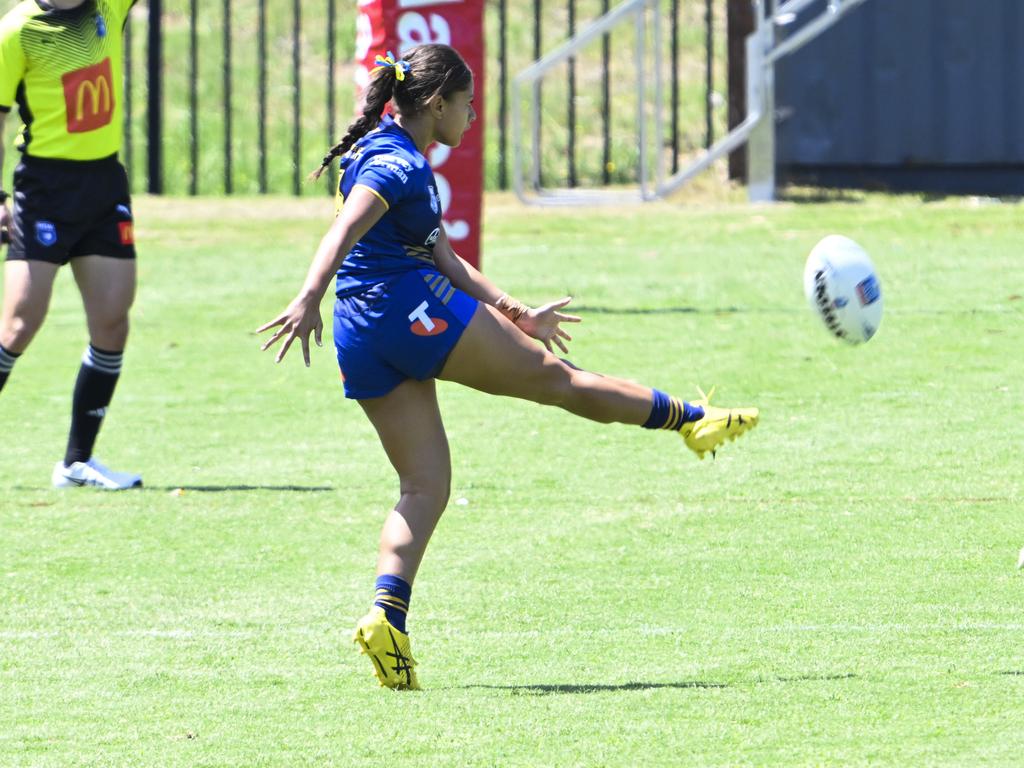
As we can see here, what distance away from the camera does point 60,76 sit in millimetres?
7996

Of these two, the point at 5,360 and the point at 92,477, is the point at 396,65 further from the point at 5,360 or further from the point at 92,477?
the point at 92,477

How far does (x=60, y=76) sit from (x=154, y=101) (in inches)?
446

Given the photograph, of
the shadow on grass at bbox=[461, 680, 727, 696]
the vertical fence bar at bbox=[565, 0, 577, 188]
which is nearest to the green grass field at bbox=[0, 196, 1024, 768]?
the shadow on grass at bbox=[461, 680, 727, 696]

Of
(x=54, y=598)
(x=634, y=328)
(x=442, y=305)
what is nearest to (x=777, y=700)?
(x=442, y=305)

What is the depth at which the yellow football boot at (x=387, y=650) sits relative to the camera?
5145 mm

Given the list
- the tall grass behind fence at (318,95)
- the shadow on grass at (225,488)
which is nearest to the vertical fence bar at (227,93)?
the tall grass behind fence at (318,95)

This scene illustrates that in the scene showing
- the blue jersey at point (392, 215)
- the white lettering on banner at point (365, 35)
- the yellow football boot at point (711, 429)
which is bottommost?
the white lettering on banner at point (365, 35)

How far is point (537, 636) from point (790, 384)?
183 inches

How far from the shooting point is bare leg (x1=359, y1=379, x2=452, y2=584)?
5410 millimetres

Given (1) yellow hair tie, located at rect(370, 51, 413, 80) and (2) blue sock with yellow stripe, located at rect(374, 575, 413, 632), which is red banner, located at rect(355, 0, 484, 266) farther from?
(2) blue sock with yellow stripe, located at rect(374, 575, 413, 632)

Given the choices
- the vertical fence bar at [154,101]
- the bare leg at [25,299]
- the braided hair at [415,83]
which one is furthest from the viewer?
the vertical fence bar at [154,101]

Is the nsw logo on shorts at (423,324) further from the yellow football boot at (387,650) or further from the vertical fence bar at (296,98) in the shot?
the vertical fence bar at (296,98)

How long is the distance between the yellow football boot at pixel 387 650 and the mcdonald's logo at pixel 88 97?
145 inches

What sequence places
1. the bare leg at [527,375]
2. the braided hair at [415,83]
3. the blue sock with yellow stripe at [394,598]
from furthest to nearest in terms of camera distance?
the braided hair at [415,83], the bare leg at [527,375], the blue sock with yellow stripe at [394,598]
